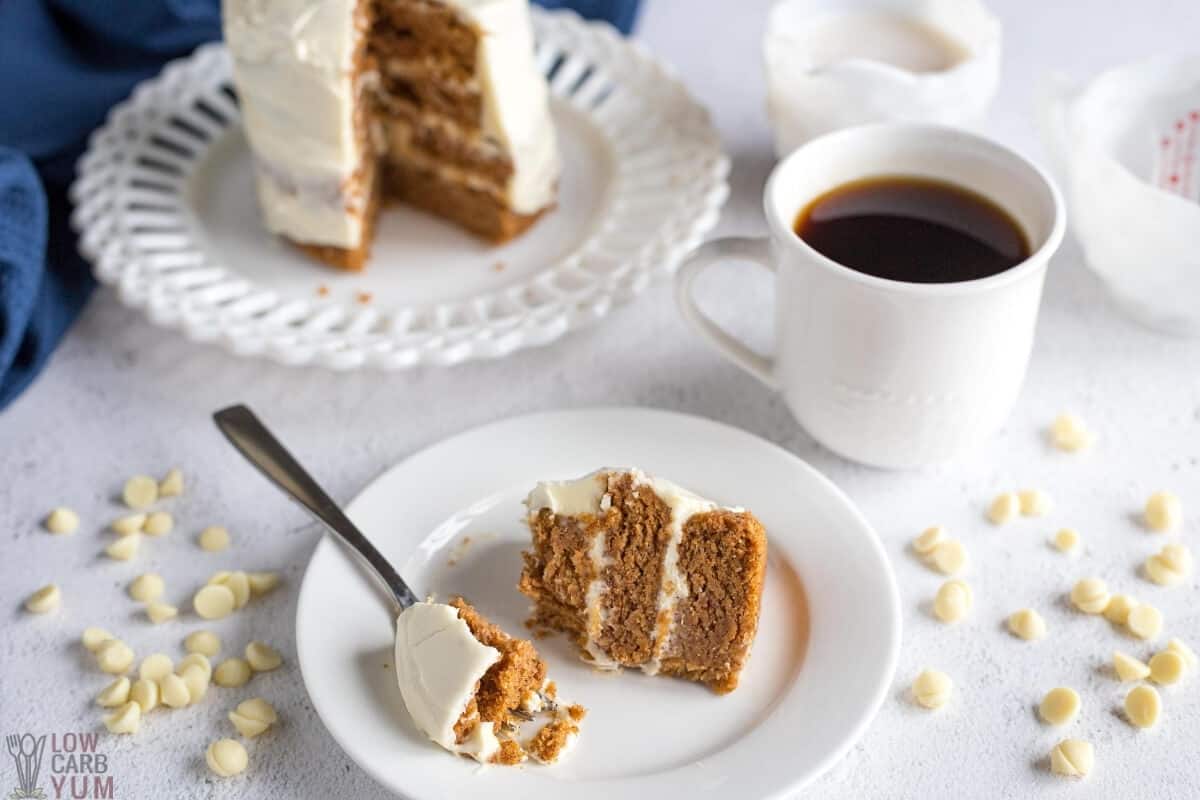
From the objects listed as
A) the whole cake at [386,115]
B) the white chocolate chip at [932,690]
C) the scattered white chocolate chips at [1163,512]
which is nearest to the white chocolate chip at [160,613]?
the whole cake at [386,115]

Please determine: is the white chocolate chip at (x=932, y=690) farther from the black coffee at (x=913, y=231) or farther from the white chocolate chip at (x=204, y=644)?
the white chocolate chip at (x=204, y=644)

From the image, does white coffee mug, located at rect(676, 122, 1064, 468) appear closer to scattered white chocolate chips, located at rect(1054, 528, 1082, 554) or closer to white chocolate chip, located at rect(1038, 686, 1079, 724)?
scattered white chocolate chips, located at rect(1054, 528, 1082, 554)

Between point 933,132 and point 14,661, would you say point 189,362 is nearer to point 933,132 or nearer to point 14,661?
point 14,661

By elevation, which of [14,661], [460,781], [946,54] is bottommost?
[14,661]

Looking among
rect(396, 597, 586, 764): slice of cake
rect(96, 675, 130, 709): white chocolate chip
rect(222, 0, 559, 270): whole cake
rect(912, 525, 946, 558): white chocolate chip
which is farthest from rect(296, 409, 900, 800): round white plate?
rect(222, 0, 559, 270): whole cake

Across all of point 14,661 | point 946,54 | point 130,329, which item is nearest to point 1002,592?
point 946,54

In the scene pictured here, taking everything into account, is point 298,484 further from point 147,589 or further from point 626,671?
point 626,671

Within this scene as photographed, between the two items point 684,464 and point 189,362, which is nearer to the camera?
point 684,464
